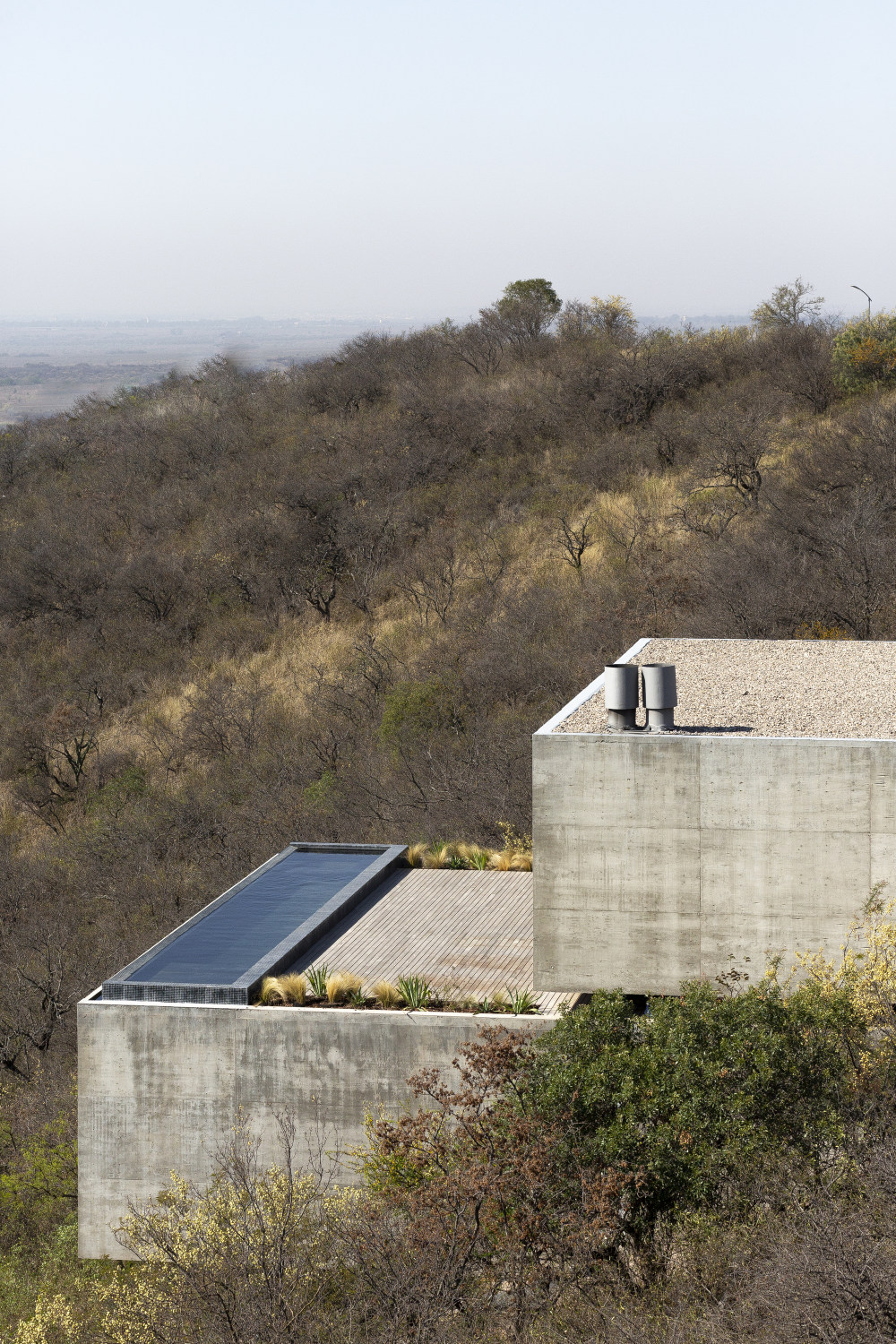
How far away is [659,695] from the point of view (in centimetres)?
1291

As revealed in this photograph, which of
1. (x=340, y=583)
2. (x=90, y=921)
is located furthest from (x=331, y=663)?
(x=90, y=921)

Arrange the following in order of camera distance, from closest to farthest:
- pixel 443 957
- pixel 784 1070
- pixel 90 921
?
pixel 784 1070
pixel 443 957
pixel 90 921

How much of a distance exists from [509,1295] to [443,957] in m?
5.20

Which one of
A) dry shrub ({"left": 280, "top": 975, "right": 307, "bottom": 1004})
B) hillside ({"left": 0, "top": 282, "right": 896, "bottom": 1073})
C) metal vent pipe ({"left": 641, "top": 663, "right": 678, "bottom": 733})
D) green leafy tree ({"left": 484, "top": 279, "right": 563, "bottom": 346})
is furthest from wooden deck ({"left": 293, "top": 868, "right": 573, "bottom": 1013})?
green leafy tree ({"left": 484, "top": 279, "right": 563, "bottom": 346})

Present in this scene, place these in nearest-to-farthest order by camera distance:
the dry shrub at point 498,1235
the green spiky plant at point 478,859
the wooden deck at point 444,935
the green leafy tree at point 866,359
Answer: the dry shrub at point 498,1235
the wooden deck at point 444,935
the green spiky plant at point 478,859
the green leafy tree at point 866,359

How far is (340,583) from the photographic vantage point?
39.2 m

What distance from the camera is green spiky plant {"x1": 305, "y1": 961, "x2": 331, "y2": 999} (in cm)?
1360

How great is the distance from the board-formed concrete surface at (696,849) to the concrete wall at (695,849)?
1 cm

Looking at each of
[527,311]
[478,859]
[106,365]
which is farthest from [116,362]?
[478,859]

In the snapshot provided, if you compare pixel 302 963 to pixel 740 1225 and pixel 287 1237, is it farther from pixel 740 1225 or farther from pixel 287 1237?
pixel 740 1225

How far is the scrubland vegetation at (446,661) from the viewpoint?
968 centimetres

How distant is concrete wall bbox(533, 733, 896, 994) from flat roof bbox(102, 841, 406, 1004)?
11.3 ft

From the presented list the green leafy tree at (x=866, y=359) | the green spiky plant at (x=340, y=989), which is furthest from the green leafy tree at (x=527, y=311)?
the green spiky plant at (x=340, y=989)

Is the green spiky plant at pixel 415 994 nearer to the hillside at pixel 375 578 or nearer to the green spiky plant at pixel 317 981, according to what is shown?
the green spiky plant at pixel 317 981
